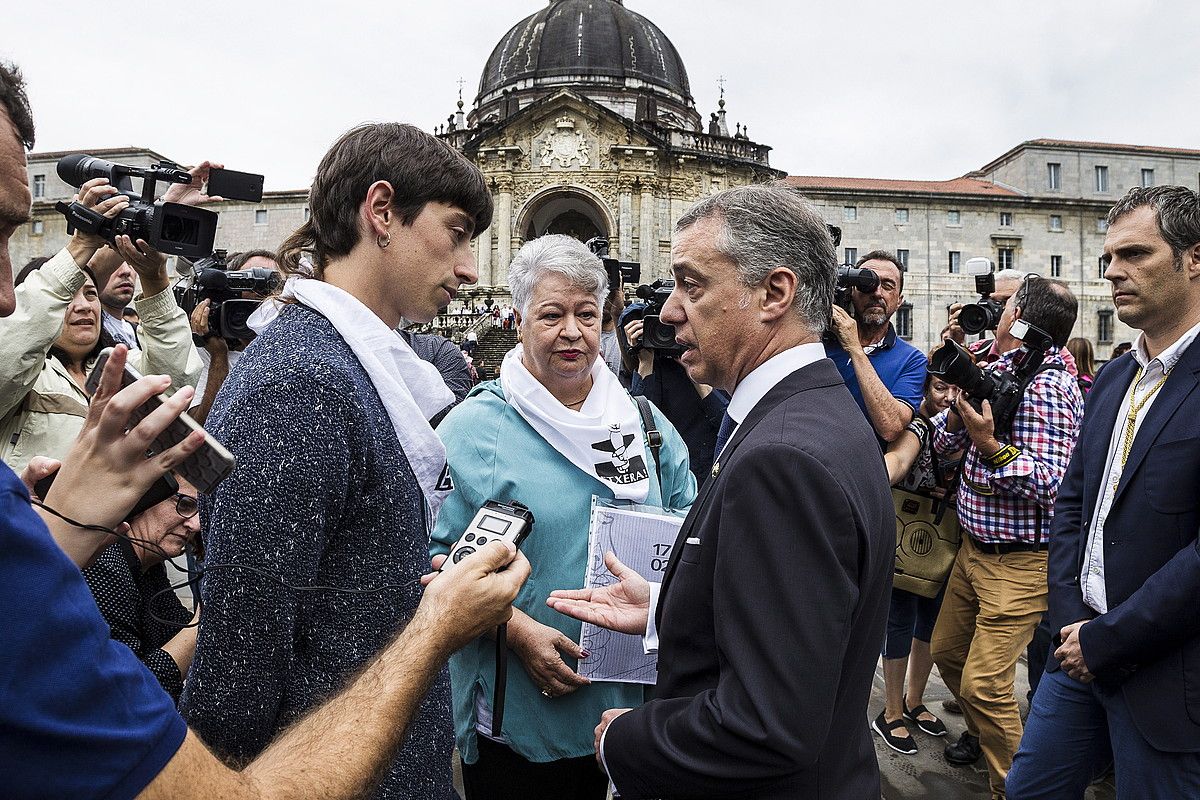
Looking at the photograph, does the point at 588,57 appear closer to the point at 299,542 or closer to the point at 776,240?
the point at 776,240

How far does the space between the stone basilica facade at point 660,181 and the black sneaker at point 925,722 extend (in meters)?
30.6

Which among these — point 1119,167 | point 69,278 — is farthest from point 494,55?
point 69,278

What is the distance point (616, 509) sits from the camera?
8.58 feet

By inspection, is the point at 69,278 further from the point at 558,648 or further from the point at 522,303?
the point at 558,648

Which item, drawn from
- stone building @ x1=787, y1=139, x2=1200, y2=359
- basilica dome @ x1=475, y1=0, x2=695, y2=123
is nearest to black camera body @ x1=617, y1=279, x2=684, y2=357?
stone building @ x1=787, y1=139, x2=1200, y2=359

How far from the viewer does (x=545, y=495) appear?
267 cm

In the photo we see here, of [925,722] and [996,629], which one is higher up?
[996,629]

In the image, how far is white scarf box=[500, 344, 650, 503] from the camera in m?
2.73

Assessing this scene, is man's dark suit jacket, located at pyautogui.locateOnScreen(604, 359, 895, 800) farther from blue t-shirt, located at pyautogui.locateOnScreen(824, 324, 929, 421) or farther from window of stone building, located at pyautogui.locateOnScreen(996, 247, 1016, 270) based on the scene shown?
window of stone building, located at pyautogui.locateOnScreen(996, 247, 1016, 270)

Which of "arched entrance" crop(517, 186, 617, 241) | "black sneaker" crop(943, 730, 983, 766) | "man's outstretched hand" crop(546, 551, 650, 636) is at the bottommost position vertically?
"black sneaker" crop(943, 730, 983, 766)

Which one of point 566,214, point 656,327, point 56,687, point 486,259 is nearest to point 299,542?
point 56,687

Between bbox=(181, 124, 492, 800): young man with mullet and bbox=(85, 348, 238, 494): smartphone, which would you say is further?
bbox=(181, 124, 492, 800): young man with mullet

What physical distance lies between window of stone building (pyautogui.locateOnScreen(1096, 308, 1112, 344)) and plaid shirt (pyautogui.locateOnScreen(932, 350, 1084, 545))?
147 ft

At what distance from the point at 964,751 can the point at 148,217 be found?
4.84 m
